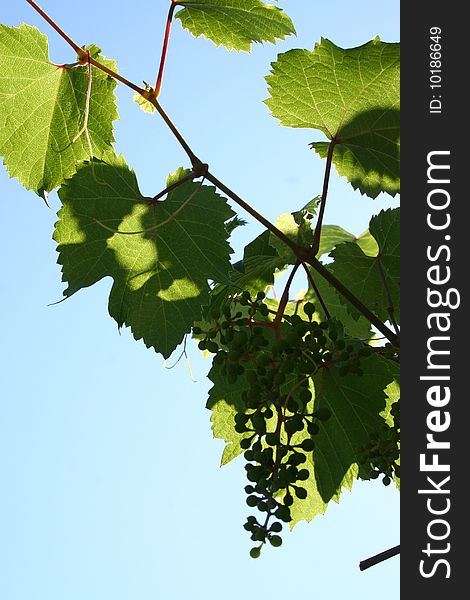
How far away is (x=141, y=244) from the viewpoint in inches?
62.4

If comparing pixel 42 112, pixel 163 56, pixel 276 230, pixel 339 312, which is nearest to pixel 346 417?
pixel 276 230

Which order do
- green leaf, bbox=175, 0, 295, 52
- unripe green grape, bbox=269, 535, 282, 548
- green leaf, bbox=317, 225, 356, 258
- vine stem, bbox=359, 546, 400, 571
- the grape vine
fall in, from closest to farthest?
vine stem, bbox=359, 546, 400, 571, unripe green grape, bbox=269, 535, 282, 548, the grape vine, green leaf, bbox=175, 0, 295, 52, green leaf, bbox=317, 225, 356, 258

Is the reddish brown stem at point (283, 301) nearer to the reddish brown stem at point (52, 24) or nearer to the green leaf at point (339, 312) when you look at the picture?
the green leaf at point (339, 312)

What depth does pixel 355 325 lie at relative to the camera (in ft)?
6.19

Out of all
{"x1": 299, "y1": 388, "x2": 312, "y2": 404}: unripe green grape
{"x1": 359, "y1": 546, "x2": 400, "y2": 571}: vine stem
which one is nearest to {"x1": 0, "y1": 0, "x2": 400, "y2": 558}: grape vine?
{"x1": 299, "y1": 388, "x2": 312, "y2": 404}: unripe green grape

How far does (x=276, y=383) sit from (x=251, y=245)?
579 millimetres

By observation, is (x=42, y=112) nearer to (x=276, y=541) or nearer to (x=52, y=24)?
(x=52, y=24)

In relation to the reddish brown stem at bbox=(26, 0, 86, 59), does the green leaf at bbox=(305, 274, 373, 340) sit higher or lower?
lower

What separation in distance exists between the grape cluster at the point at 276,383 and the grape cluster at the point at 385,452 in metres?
0.12

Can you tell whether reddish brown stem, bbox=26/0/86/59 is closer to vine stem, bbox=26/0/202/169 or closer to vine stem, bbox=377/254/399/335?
vine stem, bbox=26/0/202/169

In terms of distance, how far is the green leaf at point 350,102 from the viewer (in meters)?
1.58

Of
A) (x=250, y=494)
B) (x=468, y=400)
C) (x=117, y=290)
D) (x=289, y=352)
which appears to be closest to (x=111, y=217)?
(x=117, y=290)

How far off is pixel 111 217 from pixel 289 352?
0.47 meters

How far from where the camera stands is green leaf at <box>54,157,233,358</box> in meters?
1.54
